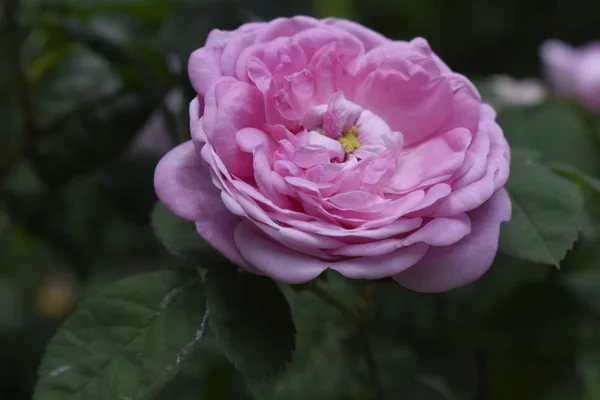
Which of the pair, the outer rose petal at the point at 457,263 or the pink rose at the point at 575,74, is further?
the pink rose at the point at 575,74

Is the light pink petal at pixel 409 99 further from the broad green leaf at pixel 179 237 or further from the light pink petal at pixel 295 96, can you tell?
the broad green leaf at pixel 179 237

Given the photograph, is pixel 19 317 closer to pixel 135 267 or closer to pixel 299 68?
pixel 135 267

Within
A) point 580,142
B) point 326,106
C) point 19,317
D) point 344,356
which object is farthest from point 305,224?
point 19,317

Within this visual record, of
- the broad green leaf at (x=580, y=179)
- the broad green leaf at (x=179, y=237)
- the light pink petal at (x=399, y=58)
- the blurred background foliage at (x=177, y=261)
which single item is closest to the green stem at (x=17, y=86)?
the blurred background foliage at (x=177, y=261)

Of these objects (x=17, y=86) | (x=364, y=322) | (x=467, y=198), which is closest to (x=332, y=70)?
(x=467, y=198)

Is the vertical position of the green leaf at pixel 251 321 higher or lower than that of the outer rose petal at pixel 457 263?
lower

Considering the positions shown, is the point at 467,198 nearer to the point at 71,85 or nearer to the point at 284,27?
the point at 284,27
